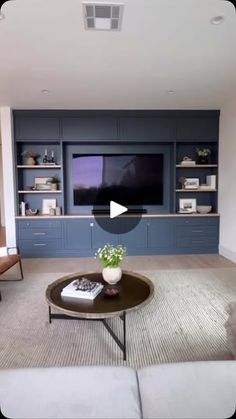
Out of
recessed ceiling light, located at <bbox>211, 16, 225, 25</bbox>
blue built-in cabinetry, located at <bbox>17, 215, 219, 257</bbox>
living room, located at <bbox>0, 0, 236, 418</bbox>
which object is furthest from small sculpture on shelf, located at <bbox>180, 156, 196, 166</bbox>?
recessed ceiling light, located at <bbox>211, 16, 225, 25</bbox>

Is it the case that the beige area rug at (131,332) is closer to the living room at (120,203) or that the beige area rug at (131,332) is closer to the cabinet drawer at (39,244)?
the living room at (120,203)

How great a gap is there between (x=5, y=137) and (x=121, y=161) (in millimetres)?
1992

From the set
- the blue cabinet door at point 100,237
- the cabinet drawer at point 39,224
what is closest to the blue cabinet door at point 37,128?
the cabinet drawer at point 39,224

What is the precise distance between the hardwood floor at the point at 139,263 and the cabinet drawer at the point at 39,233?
1.30 feet

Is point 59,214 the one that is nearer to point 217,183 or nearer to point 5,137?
point 5,137

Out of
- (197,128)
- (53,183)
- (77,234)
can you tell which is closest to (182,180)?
(197,128)

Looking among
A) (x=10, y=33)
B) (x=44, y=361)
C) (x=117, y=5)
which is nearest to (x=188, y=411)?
(x=44, y=361)

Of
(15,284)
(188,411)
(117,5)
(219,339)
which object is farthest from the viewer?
(15,284)

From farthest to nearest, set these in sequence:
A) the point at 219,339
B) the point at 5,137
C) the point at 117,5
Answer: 1. the point at 5,137
2. the point at 219,339
3. the point at 117,5

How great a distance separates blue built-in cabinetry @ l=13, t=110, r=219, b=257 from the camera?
4602 mm

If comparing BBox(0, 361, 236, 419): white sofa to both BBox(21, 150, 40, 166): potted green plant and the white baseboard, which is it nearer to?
the white baseboard

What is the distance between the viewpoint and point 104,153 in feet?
16.0

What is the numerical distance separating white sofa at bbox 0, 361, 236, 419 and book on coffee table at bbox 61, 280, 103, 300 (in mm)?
1046

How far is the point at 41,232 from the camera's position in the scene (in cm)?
460
